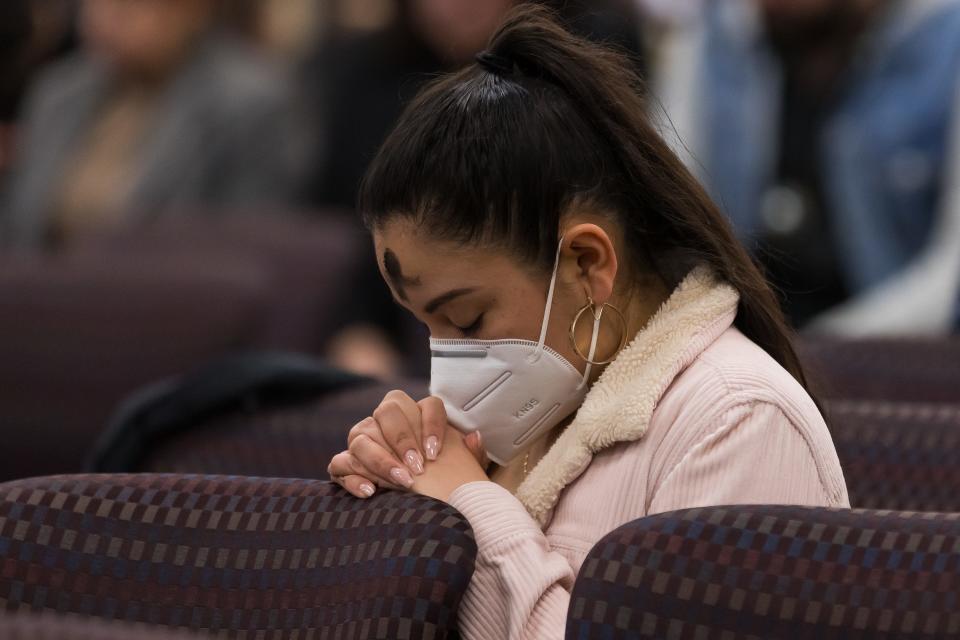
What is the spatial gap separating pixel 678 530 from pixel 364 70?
140 inches

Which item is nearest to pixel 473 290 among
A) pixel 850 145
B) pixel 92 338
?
pixel 92 338

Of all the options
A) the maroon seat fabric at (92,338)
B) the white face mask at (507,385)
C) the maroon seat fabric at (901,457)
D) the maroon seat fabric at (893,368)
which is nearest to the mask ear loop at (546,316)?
the white face mask at (507,385)

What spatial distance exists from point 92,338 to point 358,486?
73.4 inches

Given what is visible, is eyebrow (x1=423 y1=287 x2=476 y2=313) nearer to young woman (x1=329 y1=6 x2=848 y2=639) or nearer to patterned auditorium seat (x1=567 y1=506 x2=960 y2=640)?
young woman (x1=329 y1=6 x2=848 y2=639)

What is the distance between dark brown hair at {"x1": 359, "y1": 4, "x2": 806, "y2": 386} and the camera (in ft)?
5.24

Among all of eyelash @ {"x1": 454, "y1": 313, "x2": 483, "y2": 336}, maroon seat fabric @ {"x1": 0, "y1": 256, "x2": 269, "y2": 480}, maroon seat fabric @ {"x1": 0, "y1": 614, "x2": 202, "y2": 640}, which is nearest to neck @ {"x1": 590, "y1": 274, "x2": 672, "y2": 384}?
eyelash @ {"x1": 454, "y1": 313, "x2": 483, "y2": 336}

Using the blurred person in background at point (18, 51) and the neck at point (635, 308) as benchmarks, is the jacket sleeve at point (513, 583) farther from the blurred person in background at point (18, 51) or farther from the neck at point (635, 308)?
the blurred person in background at point (18, 51)

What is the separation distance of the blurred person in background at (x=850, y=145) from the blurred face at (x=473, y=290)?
237 centimetres

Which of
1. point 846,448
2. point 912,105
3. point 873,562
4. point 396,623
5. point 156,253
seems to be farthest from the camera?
point 912,105

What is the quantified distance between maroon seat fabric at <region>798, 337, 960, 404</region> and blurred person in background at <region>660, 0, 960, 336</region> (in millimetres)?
1265

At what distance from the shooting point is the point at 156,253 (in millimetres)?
3824

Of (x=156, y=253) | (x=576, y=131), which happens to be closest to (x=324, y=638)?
(x=576, y=131)

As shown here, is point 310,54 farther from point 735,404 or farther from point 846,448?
point 735,404

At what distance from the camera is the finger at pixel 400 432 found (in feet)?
5.32
